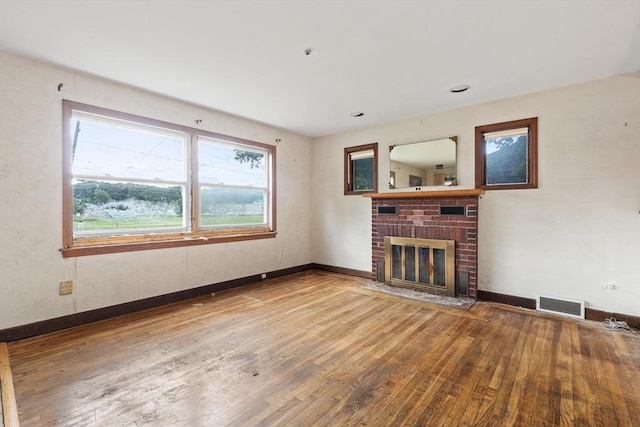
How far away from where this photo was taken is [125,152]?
348 cm

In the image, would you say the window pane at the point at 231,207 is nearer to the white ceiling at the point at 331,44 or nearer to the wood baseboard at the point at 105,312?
the wood baseboard at the point at 105,312

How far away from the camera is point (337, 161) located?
5.54m

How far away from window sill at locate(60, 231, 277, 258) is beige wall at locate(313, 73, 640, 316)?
3.46 meters

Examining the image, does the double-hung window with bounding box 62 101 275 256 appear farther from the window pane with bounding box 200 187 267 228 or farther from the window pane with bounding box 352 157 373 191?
the window pane with bounding box 352 157 373 191

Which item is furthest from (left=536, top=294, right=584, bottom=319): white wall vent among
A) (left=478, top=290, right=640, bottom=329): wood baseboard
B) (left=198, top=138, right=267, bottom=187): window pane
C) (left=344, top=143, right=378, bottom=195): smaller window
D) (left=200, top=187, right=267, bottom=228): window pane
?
(left=198, top=138, right=267, bottom=187): window pane

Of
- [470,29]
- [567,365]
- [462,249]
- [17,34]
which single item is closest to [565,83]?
[470,29]

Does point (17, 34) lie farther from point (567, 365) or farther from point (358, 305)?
point (567, 365)

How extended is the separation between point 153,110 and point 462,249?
14.5 ft

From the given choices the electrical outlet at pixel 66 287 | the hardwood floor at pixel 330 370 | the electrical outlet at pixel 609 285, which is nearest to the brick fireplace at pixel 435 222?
the hardwood floor at pixel 330 370

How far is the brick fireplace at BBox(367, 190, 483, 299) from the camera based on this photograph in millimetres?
3934

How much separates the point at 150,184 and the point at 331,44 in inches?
108

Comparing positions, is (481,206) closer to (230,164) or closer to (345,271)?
(345,271)

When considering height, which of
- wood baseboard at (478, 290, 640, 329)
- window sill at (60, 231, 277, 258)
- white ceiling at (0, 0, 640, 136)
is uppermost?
white ceiling at (0, 0, 640, 136)

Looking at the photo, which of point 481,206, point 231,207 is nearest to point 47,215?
point 231,207
